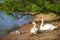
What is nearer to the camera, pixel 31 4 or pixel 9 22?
pixel 31 4

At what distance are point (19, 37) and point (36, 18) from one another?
223 centimetres

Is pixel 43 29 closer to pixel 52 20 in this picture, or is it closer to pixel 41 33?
pixel 41 33

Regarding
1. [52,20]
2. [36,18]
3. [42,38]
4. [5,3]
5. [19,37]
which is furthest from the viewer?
[36,18]

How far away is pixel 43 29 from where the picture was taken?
22.7ft

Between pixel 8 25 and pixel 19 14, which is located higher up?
pixel 19 14

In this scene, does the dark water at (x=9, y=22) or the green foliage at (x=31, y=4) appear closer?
the green foliage at (x=31, y=4)

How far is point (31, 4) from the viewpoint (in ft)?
19.1

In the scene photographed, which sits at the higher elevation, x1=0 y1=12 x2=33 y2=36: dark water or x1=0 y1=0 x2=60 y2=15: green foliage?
x1=0 y1=0 x2=60 y2=15: green foliage

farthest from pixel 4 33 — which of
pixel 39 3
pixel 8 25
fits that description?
pixel 39 3

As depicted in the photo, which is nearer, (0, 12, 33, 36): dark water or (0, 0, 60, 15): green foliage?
(0, 0, 60, 15): green foliage

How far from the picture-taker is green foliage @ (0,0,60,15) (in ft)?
17.0

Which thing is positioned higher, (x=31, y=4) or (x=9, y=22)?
(x=31, y=4)

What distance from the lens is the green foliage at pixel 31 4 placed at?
17.0ft

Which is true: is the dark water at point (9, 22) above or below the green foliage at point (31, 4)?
below
